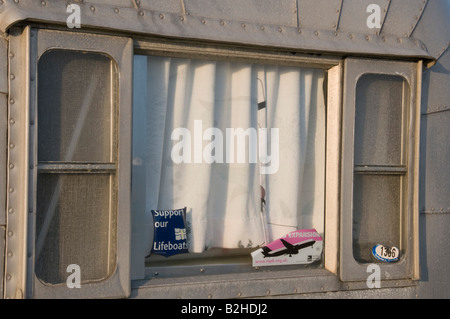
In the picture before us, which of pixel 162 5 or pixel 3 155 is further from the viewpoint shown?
pixel 162 5

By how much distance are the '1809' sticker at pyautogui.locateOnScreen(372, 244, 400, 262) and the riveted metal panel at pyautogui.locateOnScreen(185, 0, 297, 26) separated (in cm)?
138

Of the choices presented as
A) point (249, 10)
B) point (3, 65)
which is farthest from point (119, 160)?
point (249, 10)

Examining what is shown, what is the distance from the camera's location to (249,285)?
10.0 ft

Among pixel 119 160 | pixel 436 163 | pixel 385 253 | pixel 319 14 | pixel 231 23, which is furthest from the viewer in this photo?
pixel 436 163

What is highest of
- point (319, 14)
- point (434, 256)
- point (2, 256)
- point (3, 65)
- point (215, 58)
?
point (319, 14)

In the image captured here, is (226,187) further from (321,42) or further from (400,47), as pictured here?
(400,47)

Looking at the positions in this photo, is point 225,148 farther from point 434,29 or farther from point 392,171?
point 434,29

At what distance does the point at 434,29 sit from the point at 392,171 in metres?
0.90

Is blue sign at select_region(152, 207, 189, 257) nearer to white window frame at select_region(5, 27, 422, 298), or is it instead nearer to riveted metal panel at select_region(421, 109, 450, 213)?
white window frame at select_region(5, 27, 422, 298)

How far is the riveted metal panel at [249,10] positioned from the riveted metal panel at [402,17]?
0.62 meters

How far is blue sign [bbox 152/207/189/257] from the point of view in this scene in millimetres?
3031

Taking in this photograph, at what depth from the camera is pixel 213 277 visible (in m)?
3.04

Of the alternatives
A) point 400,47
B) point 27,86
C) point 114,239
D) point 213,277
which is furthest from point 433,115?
point 27,86

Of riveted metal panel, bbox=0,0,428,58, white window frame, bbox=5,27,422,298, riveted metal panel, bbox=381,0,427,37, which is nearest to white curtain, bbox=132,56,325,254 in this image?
white window frame, bbox=5,27,422,298
